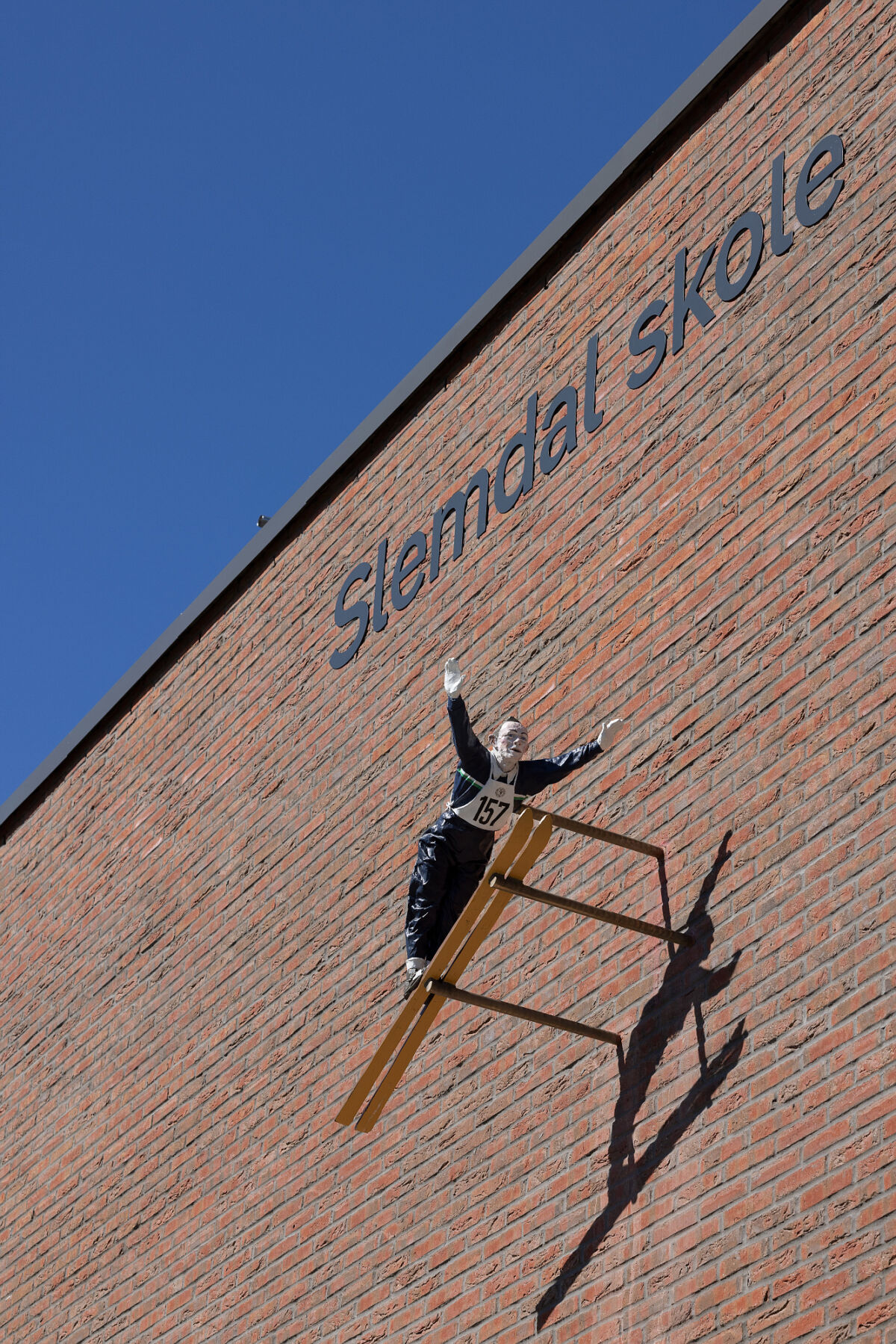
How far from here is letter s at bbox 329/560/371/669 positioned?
39.4 ft

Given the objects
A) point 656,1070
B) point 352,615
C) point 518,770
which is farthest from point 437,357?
point 656,1070

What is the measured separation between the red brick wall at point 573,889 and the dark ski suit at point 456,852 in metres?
0.41

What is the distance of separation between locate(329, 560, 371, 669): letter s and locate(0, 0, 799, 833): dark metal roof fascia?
886 mm

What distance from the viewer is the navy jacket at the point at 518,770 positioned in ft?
29.2

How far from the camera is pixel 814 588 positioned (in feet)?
27.9

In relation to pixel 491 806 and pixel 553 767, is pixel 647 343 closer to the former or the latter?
pixel 553 767

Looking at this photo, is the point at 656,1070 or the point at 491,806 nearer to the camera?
the point at 656,1070

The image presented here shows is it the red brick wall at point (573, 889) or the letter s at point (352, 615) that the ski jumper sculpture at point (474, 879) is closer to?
the red brick wall at point (573, 889)

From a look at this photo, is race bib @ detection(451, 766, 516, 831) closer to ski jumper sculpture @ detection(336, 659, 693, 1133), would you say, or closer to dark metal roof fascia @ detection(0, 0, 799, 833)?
ski jumper sculpture @ detection(336, 659, 693, 1133)

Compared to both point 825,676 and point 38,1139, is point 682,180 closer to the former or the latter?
point 825,676

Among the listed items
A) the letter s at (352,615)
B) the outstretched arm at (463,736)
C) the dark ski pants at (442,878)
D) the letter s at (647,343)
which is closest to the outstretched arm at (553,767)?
the outstretched arm at (463,736)

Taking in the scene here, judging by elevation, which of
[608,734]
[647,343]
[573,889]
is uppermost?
[647,343]

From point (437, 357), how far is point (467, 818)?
13.2 ft

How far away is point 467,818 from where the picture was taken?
361 inches
